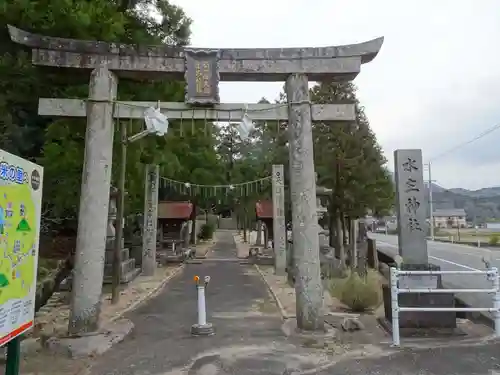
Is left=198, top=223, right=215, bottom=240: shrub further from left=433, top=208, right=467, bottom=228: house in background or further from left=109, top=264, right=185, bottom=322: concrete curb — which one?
left=433, top=208, right=467, bottom=228: house in background

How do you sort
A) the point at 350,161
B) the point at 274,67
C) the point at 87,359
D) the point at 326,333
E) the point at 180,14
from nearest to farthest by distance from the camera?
the point at 87,359, the point at 326,333, the point at 274,67, the point at 180,14, the point at 350,161

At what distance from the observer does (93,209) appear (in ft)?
25.8

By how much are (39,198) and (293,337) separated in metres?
5.00

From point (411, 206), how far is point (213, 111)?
4.36m

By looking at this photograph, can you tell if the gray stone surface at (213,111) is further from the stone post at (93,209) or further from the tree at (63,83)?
the tree at (63,83)

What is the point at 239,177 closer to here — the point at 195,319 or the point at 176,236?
the point at 176,236

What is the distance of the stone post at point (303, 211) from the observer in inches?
310

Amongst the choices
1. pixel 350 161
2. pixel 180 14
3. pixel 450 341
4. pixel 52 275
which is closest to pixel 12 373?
pixel 450 341

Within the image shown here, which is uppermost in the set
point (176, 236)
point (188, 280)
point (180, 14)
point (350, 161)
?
point (180, 14)

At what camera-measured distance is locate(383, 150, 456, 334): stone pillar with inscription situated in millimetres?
7793

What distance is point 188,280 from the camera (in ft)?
57.1

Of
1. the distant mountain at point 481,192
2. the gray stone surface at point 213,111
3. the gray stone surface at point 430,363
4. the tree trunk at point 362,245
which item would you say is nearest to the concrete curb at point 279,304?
the gray stone surface at point 430,363

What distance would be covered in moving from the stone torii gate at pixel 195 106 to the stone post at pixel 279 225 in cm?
1086

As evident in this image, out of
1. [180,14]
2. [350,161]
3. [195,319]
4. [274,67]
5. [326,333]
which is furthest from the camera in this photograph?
[350,161]
